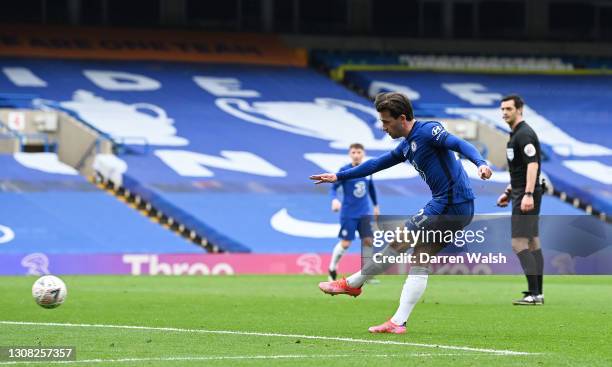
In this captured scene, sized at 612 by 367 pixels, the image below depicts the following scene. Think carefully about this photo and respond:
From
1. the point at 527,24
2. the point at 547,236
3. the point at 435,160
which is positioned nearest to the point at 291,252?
the point at 547,236

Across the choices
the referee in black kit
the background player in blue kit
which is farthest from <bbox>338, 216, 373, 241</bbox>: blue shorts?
the referee in black kit

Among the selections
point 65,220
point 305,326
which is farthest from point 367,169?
point 65,220

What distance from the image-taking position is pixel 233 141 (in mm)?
34094

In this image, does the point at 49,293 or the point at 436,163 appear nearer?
the point at 436,163

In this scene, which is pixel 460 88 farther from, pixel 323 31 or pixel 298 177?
pixel 298 177

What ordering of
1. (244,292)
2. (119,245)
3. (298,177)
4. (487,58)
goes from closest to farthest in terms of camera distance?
(244,292)
(119,245)
(298,177)
(487,58)

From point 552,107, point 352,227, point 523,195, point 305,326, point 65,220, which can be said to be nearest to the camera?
point 305,326

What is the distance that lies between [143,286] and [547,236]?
605 centimetres

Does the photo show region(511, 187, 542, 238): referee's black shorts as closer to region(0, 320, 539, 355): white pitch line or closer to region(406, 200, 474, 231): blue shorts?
region(406, 200, 474, 231): blue shorts

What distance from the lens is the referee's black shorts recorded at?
46.7 feet

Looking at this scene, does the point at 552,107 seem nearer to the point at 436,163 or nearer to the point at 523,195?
the point at 523,195

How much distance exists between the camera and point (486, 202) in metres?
28.4

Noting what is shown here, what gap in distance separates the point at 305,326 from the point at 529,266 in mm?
3928

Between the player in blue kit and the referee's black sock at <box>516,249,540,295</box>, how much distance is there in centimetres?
387
